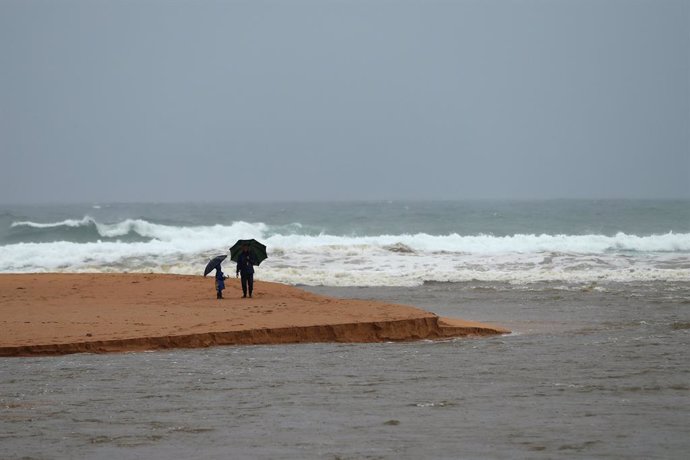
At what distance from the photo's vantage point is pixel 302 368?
37.6ft

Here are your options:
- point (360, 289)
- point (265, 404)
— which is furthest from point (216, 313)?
point (360, 289)

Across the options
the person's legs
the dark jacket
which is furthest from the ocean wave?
the dark jacket

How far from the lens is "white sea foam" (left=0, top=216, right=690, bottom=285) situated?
2831 centimetres

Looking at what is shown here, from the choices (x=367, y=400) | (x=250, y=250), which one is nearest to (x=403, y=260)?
(x=250, y=250)

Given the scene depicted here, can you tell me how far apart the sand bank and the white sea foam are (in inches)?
373

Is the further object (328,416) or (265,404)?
(265,404)

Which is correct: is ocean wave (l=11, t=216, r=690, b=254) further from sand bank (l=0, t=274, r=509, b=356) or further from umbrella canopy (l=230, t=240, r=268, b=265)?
sand bank (l=0, t=274, r=509, b=356)

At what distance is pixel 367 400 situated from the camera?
366 inches

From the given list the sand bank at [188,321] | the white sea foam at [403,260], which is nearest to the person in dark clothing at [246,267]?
the sand bank at [188,321]

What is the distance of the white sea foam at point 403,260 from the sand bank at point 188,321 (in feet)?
31.1

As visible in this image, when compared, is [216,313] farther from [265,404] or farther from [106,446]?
[106,446]

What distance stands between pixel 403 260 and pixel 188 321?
19.3 metres

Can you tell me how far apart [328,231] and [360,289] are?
3690 cm

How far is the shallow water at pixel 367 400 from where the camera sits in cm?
741
